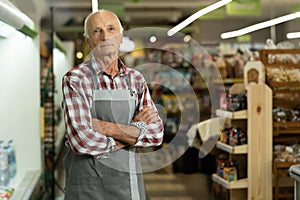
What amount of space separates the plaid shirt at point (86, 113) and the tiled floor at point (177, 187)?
1618 millimetres

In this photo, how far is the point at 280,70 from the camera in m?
3.56

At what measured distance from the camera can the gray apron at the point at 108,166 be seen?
6.64 ft

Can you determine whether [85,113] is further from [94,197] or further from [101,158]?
[94,197]

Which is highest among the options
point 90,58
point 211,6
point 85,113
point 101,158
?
point 211,6

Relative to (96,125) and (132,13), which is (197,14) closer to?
(132,13)

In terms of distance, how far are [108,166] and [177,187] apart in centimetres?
237

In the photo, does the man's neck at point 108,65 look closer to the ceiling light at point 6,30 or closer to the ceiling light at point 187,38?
the ceiling light at point 6,30

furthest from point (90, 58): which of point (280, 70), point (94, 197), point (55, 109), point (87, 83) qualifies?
point (55, 109)

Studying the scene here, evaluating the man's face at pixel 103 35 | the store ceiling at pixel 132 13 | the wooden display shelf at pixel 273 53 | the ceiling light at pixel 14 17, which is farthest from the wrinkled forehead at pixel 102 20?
the wooden display shelf at pixel 273 53

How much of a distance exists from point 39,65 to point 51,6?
472 millimetres

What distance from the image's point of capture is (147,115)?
82.2 inches

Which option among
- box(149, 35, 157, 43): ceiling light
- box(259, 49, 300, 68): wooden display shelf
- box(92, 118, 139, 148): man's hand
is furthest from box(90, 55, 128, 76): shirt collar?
box(259, 49, 300, 68): wooden display shelf

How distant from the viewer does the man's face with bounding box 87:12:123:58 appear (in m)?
2.04

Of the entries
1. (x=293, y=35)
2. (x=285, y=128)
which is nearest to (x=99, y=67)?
(x=293, y=35)
